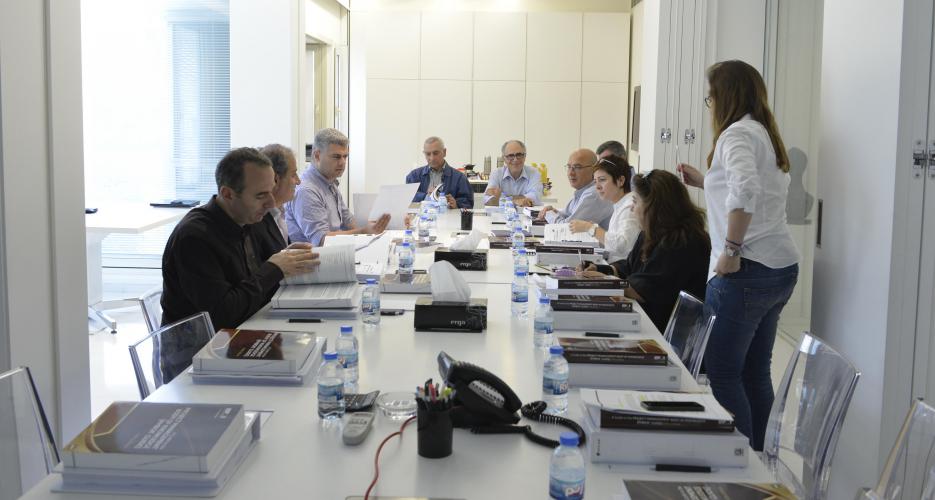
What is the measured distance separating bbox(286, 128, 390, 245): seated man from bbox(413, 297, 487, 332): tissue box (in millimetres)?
2722

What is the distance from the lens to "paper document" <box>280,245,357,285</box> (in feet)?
10.9

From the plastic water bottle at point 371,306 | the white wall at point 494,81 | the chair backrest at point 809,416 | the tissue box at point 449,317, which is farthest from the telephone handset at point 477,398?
the white wall at point 494,81

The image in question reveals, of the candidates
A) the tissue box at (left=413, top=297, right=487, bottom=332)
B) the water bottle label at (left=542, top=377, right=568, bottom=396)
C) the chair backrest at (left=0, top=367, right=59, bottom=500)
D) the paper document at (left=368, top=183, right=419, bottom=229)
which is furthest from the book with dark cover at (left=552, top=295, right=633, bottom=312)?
the paper document at (left=368, top=183, right=419, bottom=229)

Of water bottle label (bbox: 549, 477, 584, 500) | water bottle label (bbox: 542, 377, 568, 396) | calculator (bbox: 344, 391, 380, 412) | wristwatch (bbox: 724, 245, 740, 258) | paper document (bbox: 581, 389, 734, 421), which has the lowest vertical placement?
calculator (bbox: 344, 391, 380, 412)

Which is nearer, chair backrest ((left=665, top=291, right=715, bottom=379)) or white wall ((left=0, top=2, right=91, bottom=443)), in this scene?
white wall ((left=0, top=2, right=91, bottom=443))

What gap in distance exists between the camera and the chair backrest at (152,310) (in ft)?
9.60

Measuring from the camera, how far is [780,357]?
573cm

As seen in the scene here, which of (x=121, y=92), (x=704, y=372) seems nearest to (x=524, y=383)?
(x=704, y=372)

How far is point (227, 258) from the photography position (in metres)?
3.22

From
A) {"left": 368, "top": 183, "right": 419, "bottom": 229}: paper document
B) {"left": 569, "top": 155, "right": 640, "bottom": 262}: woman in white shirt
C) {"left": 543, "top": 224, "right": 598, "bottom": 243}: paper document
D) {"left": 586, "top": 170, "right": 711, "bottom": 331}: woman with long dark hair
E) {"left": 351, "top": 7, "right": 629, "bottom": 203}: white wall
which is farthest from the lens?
{"left": 351, "top": 7, "right": 629, "bottom": 203}: white wall

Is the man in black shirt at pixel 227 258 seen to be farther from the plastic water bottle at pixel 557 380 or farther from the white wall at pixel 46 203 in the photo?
the plastic water bottle at pixel 557 380

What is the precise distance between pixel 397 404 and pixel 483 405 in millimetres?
259

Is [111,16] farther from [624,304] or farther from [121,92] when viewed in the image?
[624,304]

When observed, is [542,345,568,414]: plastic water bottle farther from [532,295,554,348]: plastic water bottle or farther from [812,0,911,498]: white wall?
[812,0,911,498]: white wall
